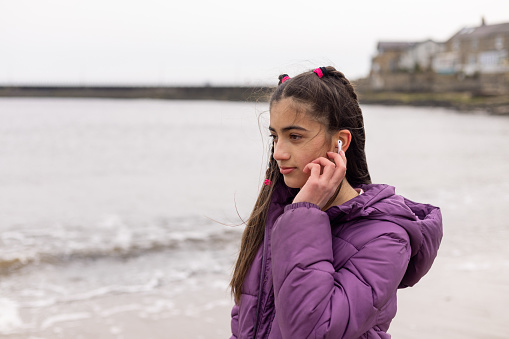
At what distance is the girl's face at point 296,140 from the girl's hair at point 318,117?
23mm

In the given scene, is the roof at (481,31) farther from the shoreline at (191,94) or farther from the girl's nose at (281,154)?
the girl's nose at (281,154)

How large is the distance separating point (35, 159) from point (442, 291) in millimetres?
22422

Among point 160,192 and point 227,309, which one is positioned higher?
point 227,309

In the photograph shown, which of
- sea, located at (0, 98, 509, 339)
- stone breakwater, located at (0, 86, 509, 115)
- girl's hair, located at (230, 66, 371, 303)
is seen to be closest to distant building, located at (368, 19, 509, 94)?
stone breakwater, located at (0, 86, 509, 115)

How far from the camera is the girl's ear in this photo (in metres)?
1.55

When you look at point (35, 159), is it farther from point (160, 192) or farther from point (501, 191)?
point (501, 191)

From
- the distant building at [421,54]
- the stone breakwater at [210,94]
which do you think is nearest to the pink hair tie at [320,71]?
the stone breakwater at [210,94]

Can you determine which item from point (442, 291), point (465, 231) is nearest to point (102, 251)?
point (442, 291)

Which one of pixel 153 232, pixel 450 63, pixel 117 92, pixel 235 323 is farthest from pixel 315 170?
pixel 117 92

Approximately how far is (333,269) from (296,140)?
389mm

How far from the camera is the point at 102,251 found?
25.2 feet

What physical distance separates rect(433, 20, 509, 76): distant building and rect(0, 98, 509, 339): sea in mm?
53594

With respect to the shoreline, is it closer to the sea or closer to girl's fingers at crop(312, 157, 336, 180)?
the sea

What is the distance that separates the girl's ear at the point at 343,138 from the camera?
5.09 ft
